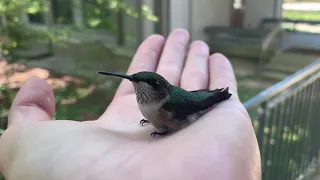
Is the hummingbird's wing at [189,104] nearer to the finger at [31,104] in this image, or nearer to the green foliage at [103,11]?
the finger at [31,104]

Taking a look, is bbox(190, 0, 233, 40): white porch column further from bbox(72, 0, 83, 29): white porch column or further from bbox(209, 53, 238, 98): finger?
bbox(209, 53, 238, 98): finger

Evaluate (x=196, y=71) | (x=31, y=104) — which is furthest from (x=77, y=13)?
(x=31, y=104)

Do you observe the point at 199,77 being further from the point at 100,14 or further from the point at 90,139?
the point at 100,14

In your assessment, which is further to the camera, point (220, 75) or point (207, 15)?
point (207, 15)

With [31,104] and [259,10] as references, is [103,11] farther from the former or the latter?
[259,10]

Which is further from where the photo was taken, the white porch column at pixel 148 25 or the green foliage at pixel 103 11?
the white porch column at pixel 148 25

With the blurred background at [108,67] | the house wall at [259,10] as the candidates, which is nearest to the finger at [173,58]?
the blurred background at [108,67]

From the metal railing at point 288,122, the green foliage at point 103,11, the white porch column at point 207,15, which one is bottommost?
the metal railing at point 288,122
